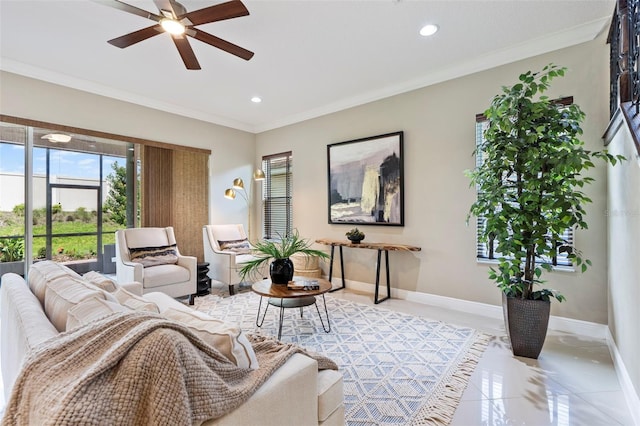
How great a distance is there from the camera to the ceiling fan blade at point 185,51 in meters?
2.47

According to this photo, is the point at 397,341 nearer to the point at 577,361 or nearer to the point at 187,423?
the point at 577,361

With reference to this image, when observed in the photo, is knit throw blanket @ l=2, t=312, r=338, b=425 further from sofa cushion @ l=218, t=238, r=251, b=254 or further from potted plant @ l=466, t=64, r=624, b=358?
sofa cushion @ l=218, t=238, r=251, b=254

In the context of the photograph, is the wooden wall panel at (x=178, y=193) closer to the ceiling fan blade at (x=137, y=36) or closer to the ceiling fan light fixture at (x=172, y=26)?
the ceiling fan blade at (x=137, y=36)

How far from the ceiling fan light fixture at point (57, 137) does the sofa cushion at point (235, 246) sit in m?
2.29

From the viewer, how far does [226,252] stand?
14.4ft

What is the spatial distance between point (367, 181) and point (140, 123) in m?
3.35

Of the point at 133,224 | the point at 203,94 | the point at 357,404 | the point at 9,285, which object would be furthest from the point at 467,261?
the point at 133,224

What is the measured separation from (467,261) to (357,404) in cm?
225

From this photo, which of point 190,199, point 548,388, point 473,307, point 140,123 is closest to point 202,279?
point 190,199

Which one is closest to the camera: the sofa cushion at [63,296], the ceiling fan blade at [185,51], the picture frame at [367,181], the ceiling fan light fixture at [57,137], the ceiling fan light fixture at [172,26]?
the sofa cushion at [63,296]

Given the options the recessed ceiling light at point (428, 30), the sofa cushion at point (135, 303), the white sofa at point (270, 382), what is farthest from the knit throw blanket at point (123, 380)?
the recessed ceiling light at point (428, 30)

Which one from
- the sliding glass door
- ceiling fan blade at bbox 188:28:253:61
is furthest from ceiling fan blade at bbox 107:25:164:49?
the sliding glass door

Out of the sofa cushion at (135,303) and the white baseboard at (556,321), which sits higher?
the sofa cushion at (135,303)

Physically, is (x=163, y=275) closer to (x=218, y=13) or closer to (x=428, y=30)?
(x=218, y=13)
